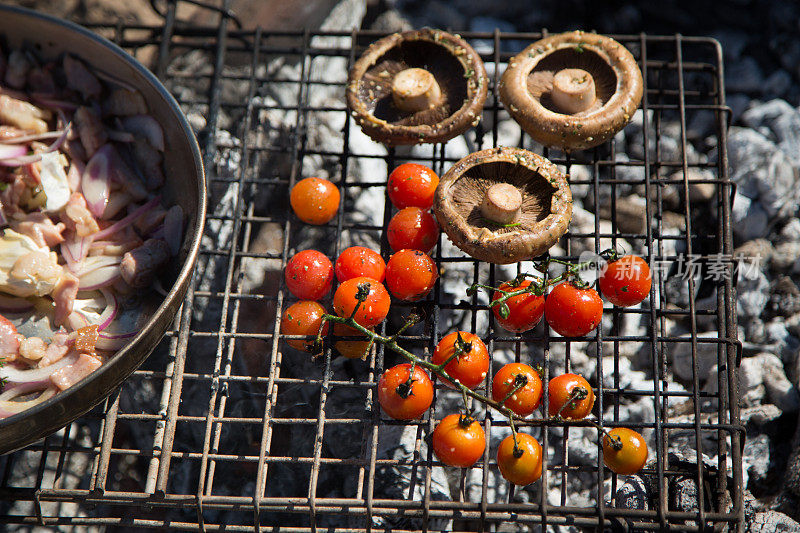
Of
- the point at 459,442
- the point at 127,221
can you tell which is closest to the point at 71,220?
the point at 127,221

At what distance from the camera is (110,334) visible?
333 cm

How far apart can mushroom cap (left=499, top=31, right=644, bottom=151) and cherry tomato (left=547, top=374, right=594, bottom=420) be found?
1.48 metres

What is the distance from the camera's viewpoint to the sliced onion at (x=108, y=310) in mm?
3375

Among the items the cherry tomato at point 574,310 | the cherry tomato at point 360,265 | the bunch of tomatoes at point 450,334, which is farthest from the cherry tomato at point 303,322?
the cherry tomato at point 574,310

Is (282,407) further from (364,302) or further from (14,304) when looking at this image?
(14,304)

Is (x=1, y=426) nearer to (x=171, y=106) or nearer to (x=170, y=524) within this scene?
(x=170, y=524)

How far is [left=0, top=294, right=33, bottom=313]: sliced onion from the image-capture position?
11.1ft

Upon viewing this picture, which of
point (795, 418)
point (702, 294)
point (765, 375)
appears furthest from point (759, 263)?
point (795, 418)

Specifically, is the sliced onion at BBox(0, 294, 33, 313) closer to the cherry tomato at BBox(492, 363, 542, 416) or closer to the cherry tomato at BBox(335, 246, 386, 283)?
the cherry tomato at BBox(335, 246, 386, 283)

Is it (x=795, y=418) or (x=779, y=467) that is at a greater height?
(x=795, y=418)

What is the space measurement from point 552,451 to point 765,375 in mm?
1646

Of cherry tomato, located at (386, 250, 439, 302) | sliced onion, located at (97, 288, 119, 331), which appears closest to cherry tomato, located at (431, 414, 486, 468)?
cherry tomato, located at (386, 250, 439, 302)

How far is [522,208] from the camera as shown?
12.2 ft

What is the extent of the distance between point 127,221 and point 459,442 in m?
2.34
